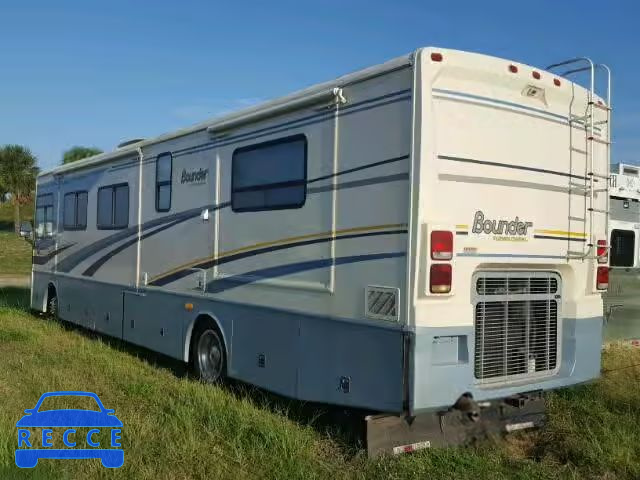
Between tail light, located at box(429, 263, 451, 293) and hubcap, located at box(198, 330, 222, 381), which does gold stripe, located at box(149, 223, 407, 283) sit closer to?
tail light, located at box(429, 263, 451, 293)

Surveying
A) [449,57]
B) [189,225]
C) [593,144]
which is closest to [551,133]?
[593,144]

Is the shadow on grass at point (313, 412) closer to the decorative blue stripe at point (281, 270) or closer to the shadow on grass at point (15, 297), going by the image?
the decorative blue stripe at point (281, 270)

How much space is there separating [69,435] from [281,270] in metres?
2.08

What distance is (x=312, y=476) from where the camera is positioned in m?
4.34

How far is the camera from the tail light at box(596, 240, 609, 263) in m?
5.70

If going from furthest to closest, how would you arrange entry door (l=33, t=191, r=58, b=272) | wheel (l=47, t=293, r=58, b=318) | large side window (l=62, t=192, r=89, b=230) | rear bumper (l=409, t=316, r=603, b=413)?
entry door (l=33, t=191, r=58, b=272), wheel (l=47, t=293, r=58, b=318), large side window (l=62, t=192, r=89, b=230), rear bumper (l=409, t=316, r=603, b=413)

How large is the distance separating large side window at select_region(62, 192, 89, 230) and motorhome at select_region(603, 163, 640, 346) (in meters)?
7.34

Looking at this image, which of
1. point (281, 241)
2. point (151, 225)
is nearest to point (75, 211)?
point (151, 225)

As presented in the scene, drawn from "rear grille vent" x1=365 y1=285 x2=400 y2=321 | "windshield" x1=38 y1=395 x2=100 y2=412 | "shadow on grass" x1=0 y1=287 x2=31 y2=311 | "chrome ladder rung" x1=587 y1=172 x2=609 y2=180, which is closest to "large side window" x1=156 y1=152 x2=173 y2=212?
"windshield" x1=38 y1=395 x2=100 y2=412

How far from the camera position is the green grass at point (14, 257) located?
25964mm

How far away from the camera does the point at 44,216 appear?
39.4 ft

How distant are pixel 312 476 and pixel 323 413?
1.39 meters

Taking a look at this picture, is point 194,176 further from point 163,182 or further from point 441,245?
point 441,245

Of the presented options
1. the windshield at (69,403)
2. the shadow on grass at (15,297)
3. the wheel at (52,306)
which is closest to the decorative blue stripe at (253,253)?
the windshield at (69,403)
